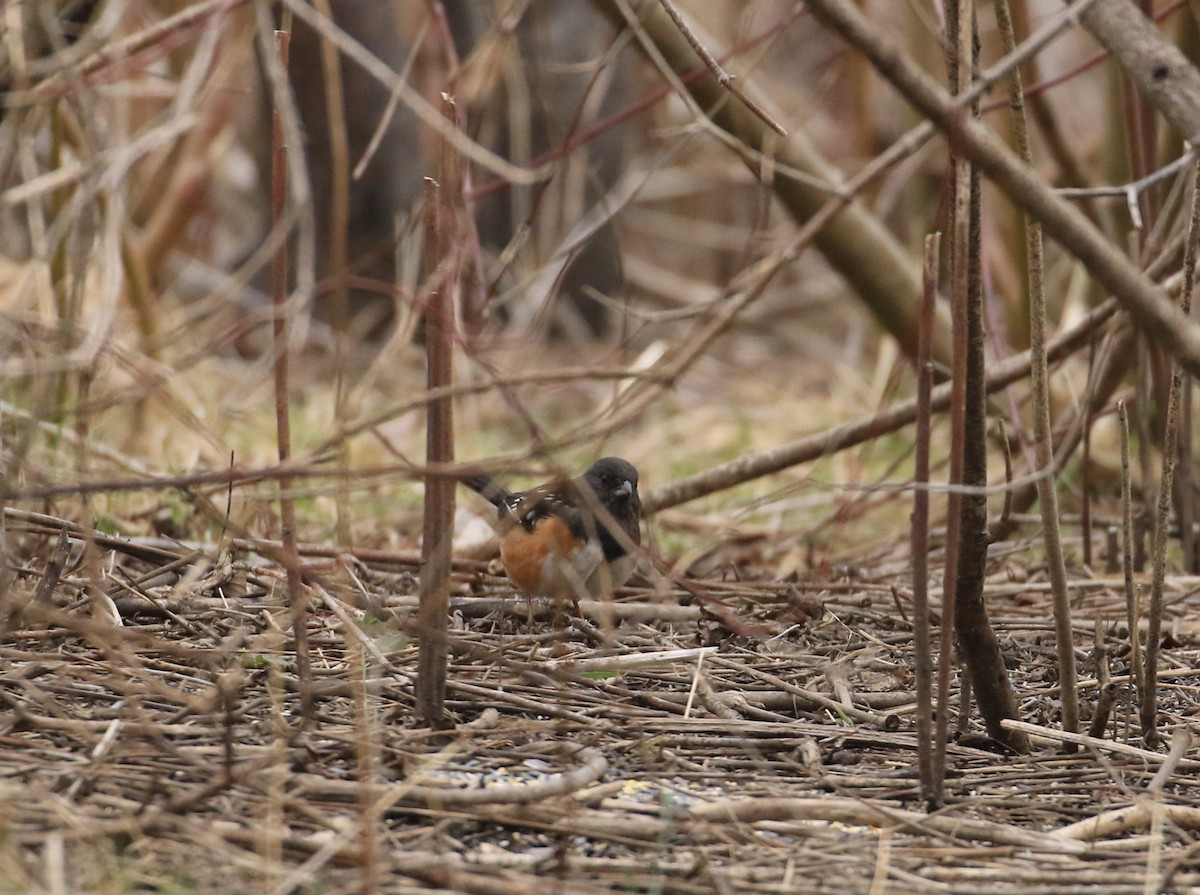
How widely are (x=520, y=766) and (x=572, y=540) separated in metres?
1.60

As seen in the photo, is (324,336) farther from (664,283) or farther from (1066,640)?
(1066,640)

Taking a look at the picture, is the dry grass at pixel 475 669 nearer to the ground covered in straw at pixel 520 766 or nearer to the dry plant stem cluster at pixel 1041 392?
the ground covered in straw at pixel 520 766

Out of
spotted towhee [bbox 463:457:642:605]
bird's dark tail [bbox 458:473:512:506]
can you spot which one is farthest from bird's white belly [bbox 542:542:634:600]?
bird's dark tail [bbox 458:473:512:506]

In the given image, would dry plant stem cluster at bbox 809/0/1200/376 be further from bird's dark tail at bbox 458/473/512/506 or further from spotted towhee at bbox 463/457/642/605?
bird's dark tail at bbox 458/473/512/506

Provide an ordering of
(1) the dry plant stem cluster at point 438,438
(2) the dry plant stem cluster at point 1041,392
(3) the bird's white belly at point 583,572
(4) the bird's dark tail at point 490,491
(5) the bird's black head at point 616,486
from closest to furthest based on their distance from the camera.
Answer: (1) the dry plant stem cluster at point 438,438
(2) the dry plant stem cluster at point 1041,392
(3) the bird's white belly at point 583,572
(5) the bird's black head at point 616,486
(4) the bird's dark tail at point 490,491

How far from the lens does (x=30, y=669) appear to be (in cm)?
223

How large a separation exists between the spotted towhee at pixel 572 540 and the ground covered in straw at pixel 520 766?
0.41m

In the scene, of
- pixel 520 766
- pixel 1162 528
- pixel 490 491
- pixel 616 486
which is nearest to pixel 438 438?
pixel 520 766

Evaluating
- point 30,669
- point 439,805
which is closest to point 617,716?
point 439,805

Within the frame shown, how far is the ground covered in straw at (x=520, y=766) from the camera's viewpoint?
169 cm

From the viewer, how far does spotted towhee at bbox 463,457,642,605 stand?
3.33 m

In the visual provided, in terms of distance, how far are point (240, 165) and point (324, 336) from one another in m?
3.07

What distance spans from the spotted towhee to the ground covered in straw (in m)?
0.41

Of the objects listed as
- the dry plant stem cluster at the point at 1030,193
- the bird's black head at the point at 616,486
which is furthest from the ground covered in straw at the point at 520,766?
the bird's black head at the point at 616,486
